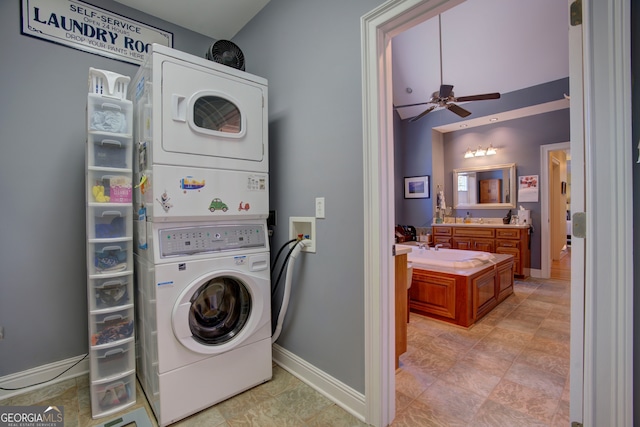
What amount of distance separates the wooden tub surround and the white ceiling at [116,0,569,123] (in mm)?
2875

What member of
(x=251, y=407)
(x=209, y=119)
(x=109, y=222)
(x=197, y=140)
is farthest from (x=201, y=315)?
(x=209, y=119)

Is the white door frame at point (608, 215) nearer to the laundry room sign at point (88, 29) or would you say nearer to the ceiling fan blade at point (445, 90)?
the ceiling fan blade at point (445, 90)

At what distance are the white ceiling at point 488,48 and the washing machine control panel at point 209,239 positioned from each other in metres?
3.71

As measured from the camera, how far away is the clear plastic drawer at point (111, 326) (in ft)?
5.27

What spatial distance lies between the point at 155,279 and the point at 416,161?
5.49m

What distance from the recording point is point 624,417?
919 millimetres

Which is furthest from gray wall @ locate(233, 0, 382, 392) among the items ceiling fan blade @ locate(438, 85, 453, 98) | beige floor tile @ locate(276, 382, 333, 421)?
ceiling fan blade @ locate(438, 85, 453, 98)

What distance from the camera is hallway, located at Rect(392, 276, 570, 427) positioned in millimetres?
1631

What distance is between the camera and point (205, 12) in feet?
7.48

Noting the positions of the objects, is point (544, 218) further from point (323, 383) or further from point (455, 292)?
point (323, 383)

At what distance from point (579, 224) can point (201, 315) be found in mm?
1819

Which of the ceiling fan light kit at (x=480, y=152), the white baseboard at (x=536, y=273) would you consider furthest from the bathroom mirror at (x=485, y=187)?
the white baseboard at (x=536, y=273)

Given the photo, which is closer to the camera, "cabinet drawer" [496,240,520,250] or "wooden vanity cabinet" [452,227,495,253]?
"cabinet drawer" [496,240,520,250]

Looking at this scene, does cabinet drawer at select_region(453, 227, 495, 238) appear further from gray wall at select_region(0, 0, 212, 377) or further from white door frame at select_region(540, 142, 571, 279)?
gray wall at select_region(0, 0, 212, 377)
